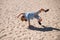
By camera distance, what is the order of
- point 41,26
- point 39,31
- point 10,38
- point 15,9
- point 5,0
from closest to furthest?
point 10,38
point 39,31
point 41,26
point 15,9
point 5,0

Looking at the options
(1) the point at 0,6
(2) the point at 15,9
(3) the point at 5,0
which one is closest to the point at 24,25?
(2) the point at 15,9

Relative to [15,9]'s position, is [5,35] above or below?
below

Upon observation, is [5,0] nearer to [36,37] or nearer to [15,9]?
[15,9]

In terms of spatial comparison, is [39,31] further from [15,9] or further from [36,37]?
[15,9]

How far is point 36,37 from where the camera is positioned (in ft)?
19.8

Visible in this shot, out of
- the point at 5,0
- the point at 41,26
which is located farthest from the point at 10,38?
the point at 5,0

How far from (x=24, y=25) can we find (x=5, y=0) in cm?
469

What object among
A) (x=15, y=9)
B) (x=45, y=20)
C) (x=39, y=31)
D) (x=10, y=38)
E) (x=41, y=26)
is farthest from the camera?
(x=15, y=9)

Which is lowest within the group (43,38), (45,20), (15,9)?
(43,38)

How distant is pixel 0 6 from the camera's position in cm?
973

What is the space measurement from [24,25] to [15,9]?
2427 mm

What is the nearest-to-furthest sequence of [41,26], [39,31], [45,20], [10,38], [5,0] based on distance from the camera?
[10,38] < [39,31] < [41,26] < [45,20] < [5,0]

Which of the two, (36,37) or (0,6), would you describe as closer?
(36,37)

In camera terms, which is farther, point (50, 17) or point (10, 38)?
point (50, 17)
